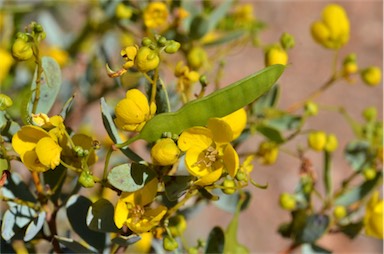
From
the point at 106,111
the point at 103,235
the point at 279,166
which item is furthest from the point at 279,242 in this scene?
the point at 106,111

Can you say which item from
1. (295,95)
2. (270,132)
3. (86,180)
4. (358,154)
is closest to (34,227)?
(86,180)

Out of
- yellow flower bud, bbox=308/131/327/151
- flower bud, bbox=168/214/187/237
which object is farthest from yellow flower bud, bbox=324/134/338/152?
flower bud, bbox=168/214/187/237

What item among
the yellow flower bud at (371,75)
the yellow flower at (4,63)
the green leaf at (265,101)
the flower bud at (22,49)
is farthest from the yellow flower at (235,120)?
the yellow flower at (4,63)

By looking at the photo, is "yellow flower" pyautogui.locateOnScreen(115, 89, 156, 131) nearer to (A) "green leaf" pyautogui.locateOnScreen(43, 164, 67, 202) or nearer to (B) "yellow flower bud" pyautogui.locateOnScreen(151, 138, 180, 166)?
(B) "yellow flower bud" pyautogui.locateOnScreen(151, 138, 180, 166)

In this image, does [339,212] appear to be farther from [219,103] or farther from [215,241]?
[219,103]

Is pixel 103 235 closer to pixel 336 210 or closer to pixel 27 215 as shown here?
pixel 27 215
